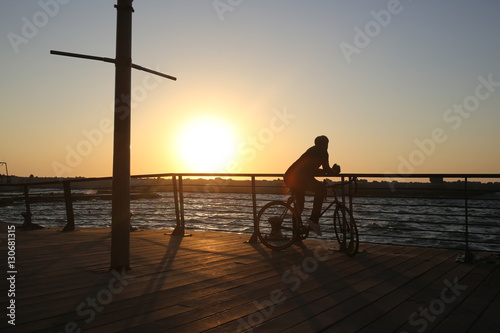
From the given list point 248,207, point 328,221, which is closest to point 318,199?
point 248,207

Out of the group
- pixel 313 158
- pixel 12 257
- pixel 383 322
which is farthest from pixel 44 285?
pixel 313 158

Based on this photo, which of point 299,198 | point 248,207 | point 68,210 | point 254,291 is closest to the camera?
point 254,291

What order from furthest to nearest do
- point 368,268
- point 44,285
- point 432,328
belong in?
point 368,268
point 44,285
point 432,328

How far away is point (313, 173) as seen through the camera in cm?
608

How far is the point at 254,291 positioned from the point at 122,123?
221cm

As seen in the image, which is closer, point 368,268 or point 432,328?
point 432,328

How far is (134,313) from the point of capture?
3.08 metres

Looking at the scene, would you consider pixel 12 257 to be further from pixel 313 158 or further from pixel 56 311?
pixel 313 158

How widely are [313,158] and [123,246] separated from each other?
2819 mm

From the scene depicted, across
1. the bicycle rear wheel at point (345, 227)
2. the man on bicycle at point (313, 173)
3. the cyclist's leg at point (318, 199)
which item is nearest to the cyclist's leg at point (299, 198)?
the man on bicycle at point (313, 173)

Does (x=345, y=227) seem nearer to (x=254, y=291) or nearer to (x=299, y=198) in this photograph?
(x=299, y=198)

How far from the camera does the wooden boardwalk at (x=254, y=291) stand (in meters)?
2.89

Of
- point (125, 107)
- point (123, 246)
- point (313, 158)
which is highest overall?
point (125, 107)

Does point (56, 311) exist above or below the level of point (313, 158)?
below
